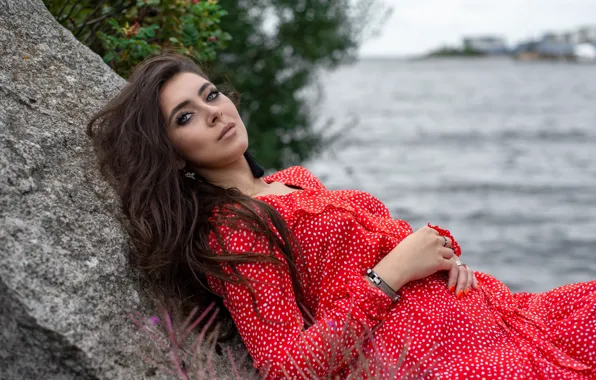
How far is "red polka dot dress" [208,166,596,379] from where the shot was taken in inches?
101

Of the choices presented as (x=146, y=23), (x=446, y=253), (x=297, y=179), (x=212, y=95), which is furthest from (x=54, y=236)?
(x=146, y=23)

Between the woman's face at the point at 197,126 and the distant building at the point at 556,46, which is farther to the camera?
the distant building at the point at 556,46

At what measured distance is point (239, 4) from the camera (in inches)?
332

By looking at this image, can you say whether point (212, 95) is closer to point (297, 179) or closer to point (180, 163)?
point (180, 163)

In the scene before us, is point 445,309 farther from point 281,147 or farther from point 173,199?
point 281,147

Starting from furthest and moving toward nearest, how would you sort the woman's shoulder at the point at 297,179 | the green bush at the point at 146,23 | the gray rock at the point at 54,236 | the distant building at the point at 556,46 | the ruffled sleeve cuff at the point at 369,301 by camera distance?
the distant building at the point at 556,46 < the green bush at the point at 146,23 < the woman's shoulder at the point at 297,179 < the ruffled sleeve cuff at the point at 369,301 < the gray rock at the point at 54,236

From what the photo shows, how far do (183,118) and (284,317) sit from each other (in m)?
0.88

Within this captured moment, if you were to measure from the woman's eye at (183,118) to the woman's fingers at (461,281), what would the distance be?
120 centimetres

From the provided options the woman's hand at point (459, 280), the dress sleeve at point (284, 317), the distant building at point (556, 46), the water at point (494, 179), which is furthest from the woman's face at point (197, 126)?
the distant building at point (556, 46)

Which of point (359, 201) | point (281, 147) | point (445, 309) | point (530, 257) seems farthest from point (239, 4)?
point (445, 309)

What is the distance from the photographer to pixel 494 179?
15.8 metres

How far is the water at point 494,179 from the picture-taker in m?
9.84

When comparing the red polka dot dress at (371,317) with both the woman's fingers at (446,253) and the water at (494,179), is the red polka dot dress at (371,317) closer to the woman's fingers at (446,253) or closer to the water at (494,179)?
the woman's fingers at (446,253)

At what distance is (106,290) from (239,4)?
645 centimetres
